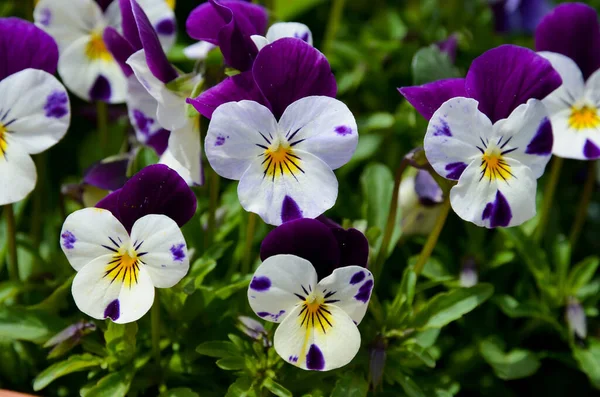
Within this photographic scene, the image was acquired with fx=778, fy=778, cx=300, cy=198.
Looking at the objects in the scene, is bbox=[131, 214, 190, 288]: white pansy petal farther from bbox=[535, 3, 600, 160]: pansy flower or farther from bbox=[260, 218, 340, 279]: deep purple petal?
bbox=[535, 3, 600, 160]: pansy flower

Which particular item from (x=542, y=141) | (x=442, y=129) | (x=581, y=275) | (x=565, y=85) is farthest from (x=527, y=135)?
(x=581, y=275)

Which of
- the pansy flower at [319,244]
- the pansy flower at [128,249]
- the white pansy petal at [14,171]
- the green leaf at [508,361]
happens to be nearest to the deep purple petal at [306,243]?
the pansy flower at [319,244]

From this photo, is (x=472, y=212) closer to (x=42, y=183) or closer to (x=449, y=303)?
(x=449, y=303)

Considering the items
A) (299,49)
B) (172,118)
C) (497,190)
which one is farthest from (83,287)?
(497,190)

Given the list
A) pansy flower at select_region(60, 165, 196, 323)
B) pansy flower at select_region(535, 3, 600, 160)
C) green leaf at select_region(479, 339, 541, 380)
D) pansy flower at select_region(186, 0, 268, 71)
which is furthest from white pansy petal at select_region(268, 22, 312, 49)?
green leaf at select_region(479, 339, 541, 380)

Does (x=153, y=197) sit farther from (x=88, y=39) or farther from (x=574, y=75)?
(x=574, y=75)

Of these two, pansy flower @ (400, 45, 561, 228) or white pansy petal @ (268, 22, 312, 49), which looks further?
white pansy petal @ (268, 22, 312, 49)

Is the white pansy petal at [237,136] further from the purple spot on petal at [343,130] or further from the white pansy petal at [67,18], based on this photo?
the white pansy petal at [67,18]
